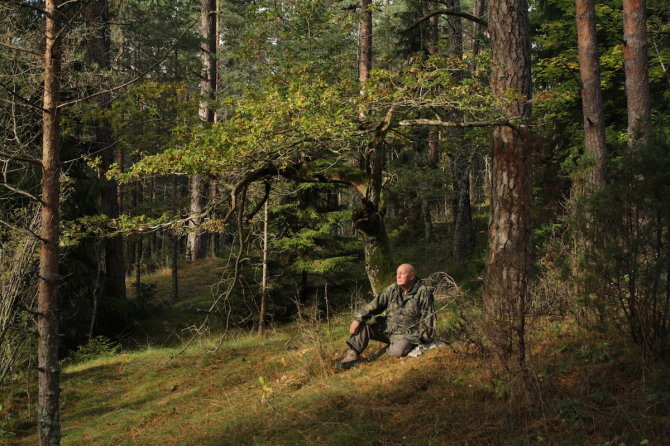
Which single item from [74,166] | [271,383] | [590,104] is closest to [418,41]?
[590,104]

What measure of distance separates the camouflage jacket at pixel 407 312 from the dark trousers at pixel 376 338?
0.27 ft

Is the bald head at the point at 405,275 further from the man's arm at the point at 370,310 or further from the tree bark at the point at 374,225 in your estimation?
the tree bark at the point at 374,225

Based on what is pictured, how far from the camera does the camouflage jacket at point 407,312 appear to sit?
267 inches

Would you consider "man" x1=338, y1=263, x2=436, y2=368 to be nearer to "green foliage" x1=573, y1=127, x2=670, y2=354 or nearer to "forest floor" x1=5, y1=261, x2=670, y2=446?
"forest floor" x1=5, y1=261, x2=670, y2=446

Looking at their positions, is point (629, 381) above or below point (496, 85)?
below

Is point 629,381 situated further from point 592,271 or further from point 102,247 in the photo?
point 102,247

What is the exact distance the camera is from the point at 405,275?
6.81 meters

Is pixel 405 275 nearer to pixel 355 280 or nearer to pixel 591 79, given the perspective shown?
pixel 591 79

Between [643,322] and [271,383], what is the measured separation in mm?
4446

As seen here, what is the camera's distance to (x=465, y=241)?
17.9m

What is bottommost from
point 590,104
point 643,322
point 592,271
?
point 643,322

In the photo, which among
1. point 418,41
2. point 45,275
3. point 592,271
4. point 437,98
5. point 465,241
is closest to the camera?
point 592,271

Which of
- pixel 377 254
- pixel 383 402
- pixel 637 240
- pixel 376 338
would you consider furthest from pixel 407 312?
pixel 637 240

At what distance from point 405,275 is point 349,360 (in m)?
1.27
